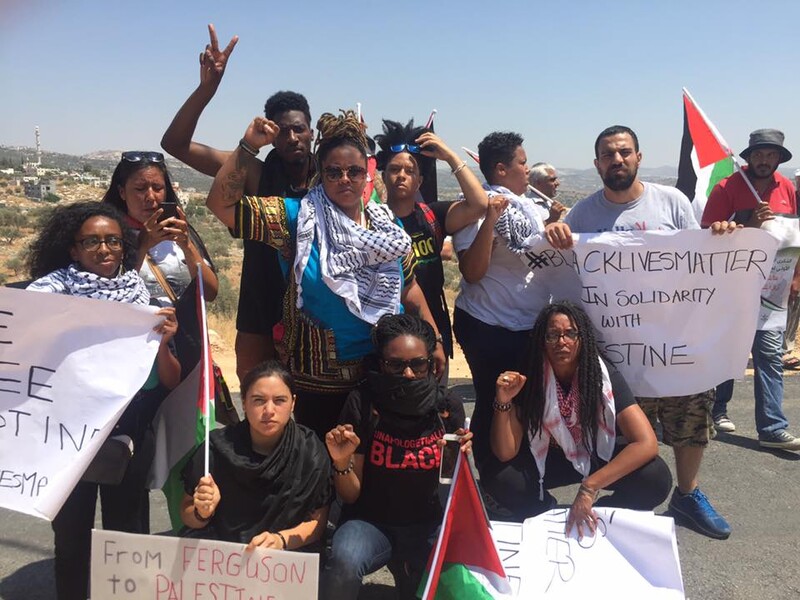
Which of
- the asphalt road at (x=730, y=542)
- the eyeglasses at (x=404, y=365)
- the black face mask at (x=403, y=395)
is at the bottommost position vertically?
the asphalt road at (x=730, y=542)

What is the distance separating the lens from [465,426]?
10.4 ft

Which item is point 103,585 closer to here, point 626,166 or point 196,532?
point 196,532

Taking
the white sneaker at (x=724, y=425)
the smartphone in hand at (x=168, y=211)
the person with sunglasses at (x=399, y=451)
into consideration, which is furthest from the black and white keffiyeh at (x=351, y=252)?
the white sneaker at (x=724, y=425)

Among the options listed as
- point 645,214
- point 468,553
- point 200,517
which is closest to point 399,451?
point 468,553

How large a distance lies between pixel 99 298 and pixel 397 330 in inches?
48.1

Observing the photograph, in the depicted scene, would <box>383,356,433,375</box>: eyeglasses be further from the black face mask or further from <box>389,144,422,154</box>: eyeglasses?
<box>389,144,422,154</box>: eyeglasses

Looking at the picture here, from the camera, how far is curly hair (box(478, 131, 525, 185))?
4.00 m

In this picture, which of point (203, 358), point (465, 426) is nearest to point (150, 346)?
point (203, 358)

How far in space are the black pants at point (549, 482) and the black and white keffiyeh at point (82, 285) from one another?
6.45ft

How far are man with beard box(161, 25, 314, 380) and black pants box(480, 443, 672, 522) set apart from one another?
4.39ft

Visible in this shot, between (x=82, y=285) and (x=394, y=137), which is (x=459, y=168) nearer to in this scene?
(x=394, y=137)

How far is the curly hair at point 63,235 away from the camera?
290 cm

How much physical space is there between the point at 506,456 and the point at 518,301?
0.82m

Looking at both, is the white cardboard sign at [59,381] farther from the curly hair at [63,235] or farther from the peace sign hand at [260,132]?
the peace sign hand at [260,132]
